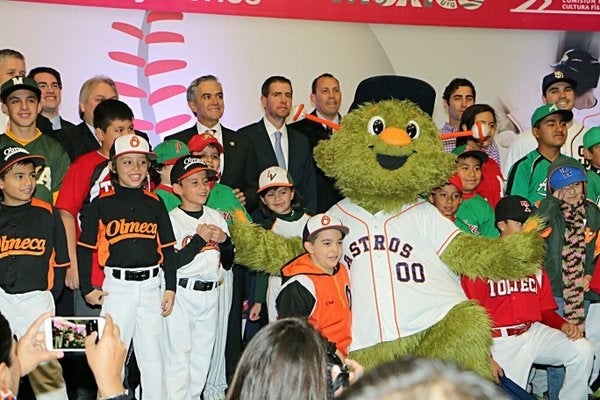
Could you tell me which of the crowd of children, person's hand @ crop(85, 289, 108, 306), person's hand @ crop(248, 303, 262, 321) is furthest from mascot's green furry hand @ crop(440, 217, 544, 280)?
person's hand @ crop(85, 289, 108, 306)

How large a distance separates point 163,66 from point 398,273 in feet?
10.7

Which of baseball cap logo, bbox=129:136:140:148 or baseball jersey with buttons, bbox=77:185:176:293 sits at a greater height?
baseball cap logo, bbox=129:136:140:148

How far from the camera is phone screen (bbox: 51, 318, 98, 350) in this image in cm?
294

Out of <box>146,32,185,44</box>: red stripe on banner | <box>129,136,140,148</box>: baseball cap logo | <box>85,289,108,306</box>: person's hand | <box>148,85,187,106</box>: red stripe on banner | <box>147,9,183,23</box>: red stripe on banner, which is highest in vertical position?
<box>147,9,183,23</box>: red stripe on banner

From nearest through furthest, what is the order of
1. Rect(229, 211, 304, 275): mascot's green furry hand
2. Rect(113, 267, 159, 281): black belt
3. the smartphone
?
the smartphone → Rect(229, 211, 304, 275): mascot's green furry hand → Rect(113, 267, 159, 281): black belt

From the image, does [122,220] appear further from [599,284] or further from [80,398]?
[599,284]

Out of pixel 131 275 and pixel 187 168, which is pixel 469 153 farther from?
pixel 131 275

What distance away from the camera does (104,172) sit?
16.1 feet

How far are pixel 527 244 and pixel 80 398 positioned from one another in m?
2.46

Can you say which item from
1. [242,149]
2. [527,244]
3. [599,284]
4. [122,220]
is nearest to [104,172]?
[122,220]

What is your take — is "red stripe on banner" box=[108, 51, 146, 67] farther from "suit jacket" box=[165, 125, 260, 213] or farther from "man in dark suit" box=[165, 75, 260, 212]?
"suit jacket" box=[165, 125, 260, 213]

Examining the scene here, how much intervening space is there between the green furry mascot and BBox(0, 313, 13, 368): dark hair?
6.66 feet

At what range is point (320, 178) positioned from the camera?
20.4 ft

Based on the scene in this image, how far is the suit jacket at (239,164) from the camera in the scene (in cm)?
570
